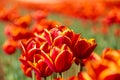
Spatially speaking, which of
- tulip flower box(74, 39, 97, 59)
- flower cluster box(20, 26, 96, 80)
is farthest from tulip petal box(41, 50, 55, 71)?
tulip flower box(74, 39, 97, 59)

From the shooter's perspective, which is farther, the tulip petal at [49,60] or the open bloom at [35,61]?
the open bloom at [35,61]

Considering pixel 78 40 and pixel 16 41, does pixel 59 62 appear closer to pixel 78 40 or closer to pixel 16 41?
pixel 78 40

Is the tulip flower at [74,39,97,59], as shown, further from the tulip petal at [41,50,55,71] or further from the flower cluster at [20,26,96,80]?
the tulip petal at [41,50,55,71]

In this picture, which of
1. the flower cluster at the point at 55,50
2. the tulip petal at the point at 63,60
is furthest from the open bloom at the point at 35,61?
the tulip petal at the point at 63,60

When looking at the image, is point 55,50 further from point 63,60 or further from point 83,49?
point 83,49

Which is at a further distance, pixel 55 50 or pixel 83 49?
pixel 83 49

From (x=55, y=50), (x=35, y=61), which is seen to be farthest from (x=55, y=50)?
(x=35, y=61)

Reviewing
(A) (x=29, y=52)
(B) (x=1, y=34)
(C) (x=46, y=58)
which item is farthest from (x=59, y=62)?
(B) (x=1, y=34)

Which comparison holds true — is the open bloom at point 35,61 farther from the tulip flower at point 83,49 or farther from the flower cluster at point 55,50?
the tulip flower at point 83,49
